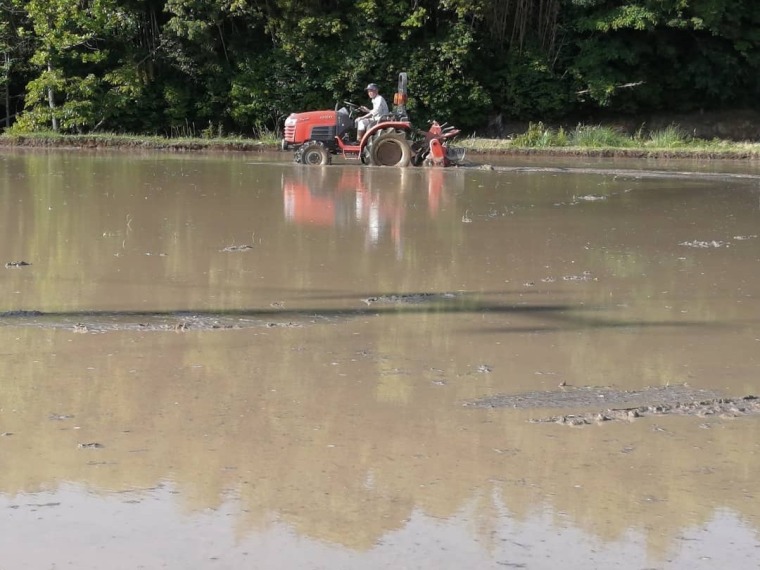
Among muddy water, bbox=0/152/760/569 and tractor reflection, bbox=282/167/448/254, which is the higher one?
tractor reflection, bbox=282/167/448/254

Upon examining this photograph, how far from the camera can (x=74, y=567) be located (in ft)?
12.3

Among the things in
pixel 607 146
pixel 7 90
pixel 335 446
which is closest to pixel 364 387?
pixel 335 446

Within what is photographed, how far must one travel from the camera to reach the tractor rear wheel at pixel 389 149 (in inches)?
755

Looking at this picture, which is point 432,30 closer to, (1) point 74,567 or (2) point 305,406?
(2) point 305,406

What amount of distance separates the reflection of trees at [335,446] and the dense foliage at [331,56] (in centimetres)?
2385

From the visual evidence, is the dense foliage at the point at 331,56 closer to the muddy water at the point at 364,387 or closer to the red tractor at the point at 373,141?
the red tractor at the point at 373,141

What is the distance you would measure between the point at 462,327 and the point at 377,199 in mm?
7174

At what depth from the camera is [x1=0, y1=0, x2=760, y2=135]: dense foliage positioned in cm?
2923

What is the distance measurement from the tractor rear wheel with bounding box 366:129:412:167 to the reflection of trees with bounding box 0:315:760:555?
42.3ft

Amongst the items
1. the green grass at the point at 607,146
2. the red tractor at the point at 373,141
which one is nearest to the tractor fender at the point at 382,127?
the red tractor at the point at 373,141

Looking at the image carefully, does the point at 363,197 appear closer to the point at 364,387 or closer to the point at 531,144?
the point at 364,387

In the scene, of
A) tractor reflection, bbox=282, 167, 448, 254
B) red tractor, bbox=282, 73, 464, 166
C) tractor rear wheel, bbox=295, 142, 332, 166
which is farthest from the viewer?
tractor rear wheel, bbox=295, 142, 332, 166

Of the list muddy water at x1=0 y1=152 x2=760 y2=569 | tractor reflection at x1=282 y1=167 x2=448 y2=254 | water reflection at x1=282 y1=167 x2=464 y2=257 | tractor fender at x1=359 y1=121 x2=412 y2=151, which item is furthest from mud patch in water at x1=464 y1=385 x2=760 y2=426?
tractor fender at x1=359 y1=121 x2=412 y2=151

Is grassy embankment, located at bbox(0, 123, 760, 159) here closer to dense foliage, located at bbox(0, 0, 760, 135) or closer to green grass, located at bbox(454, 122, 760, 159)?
green grass, located at bbox(454, 122, 760, 159)
